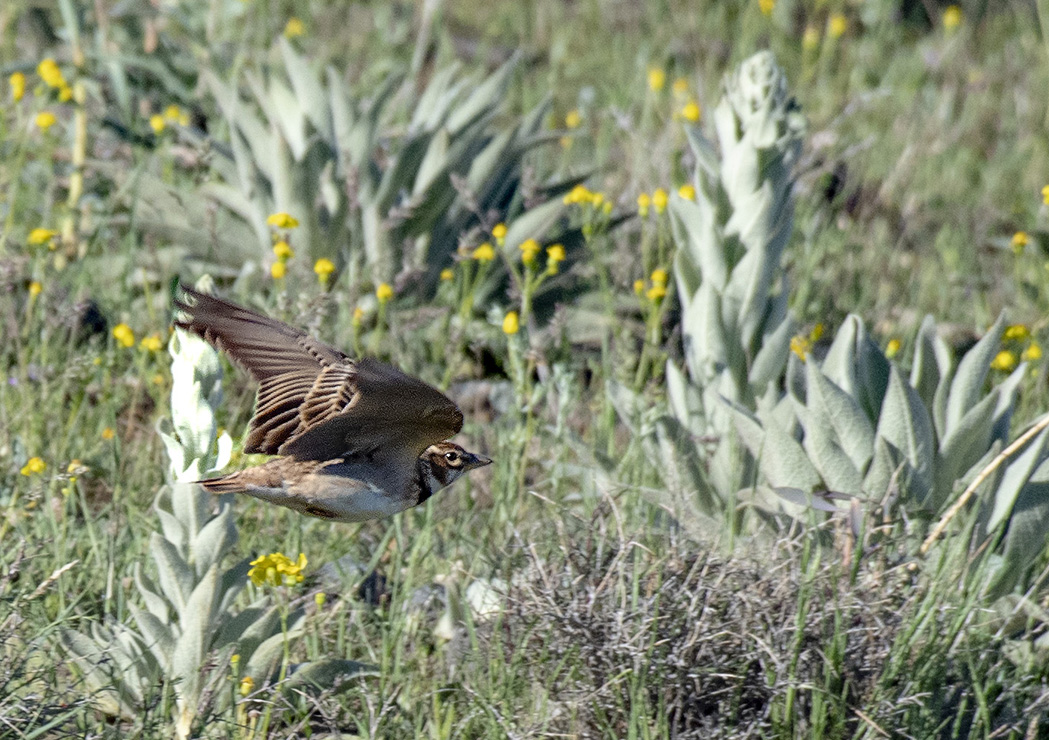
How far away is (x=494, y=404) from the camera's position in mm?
4613

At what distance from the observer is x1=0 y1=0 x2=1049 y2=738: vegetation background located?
2768mm

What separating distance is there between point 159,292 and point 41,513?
1590mm

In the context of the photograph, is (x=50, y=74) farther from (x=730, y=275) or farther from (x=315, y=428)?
(x=315, y=428)

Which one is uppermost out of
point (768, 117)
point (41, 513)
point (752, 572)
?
point (768, 117)

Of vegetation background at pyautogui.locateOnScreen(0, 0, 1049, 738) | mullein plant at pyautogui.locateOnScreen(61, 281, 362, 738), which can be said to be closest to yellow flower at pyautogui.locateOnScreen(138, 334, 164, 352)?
vegetation background at pyautogui.locateOnScreen(0, 0, 1049, 738)

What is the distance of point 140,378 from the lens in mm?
4023

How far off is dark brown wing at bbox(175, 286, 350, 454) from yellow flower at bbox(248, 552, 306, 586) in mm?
213

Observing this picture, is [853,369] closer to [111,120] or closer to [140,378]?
[140,378]

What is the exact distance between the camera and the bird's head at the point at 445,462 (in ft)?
9.41

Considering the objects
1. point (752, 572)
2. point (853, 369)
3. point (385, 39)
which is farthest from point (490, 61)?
point (752, 572)

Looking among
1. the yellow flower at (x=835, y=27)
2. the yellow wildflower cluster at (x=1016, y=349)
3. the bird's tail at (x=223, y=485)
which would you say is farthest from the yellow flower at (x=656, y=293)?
the yellow flower at (x=835, y=27)

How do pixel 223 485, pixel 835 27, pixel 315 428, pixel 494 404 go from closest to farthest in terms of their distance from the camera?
1. pixel 223 485
2. pixel 315 428
3. pixel 494 404
4. pixel 835 27

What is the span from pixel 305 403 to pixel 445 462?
0.44 meters

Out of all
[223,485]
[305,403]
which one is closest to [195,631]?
[223,485]
